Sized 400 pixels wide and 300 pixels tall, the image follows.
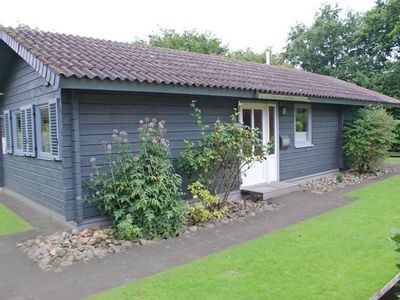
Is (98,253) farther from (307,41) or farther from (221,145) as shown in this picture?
(307,41)

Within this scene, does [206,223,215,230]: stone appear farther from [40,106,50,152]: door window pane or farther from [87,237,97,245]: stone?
[40,106,50,152]: door window pane

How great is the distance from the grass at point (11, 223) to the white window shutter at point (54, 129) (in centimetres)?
144

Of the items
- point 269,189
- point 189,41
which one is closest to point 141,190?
point 269,189

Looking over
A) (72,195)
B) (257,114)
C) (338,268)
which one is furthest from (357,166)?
(72,195)

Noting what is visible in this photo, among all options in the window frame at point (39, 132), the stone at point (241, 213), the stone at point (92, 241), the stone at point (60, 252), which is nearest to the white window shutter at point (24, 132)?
the window frame at point (39, 132)

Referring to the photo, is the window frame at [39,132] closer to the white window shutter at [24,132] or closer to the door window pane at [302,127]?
the white window shutter at [24,132]

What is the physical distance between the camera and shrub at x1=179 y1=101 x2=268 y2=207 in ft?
23.0

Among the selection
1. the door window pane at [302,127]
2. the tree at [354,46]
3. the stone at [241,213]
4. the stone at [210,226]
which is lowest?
the stone at [210,226]

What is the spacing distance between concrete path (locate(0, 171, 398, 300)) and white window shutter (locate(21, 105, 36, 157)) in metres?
1.44

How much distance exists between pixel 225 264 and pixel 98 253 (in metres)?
1.89

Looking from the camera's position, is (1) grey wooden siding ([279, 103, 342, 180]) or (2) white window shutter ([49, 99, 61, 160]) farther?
(1) grey wooden siding ([279, 103, 342, 180])

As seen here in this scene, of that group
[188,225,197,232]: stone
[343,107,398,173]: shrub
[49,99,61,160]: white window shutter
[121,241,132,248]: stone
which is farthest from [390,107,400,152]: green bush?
[49,99,61,160]: white window shutter

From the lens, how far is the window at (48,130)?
247 inches

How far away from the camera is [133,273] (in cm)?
442
